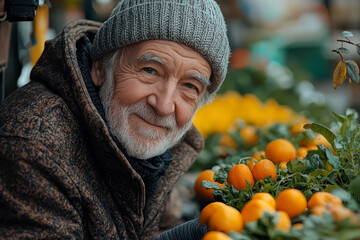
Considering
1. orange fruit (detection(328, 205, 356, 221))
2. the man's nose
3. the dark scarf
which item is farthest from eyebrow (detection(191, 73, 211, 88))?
orange fruit (detection(328, 205, 356, 221))

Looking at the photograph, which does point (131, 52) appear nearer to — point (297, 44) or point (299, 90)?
point (299, 90)

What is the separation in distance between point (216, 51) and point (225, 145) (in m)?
1.37

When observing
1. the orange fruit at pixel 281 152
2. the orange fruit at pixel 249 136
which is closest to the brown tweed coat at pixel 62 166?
the orange fruit at pixel 281 152

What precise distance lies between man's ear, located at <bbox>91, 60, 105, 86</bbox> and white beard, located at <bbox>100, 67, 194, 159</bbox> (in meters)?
0.13

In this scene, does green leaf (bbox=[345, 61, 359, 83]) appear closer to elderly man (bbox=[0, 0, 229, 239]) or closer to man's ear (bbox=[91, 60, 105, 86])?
elderly man (bbox=[0, 0, 229, 239])

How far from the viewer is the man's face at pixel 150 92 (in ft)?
5.97

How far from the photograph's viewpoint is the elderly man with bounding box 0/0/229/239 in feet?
4.72

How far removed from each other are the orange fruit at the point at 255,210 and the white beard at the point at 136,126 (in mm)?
745

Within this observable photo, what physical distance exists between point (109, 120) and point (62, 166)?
430 mm

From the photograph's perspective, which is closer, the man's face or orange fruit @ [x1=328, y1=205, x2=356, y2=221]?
orange fruit @ [x1=328, y1=205, x2=356, y2=221]

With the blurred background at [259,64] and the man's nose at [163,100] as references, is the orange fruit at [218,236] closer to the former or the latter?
the man's nose at [163,100]

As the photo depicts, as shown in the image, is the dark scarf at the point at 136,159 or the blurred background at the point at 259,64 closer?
the dark scarf at the point at 136,159

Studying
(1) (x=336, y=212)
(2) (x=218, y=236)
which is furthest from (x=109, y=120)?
(1) (x=336, y=212)

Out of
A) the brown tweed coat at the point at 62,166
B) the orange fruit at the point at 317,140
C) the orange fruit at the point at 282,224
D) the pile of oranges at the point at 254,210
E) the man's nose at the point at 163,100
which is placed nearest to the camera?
the orange fruit at the point at 282,224
